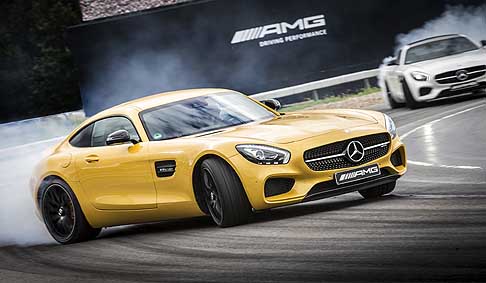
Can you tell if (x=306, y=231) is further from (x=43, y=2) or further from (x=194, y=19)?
(x=43, y=2)

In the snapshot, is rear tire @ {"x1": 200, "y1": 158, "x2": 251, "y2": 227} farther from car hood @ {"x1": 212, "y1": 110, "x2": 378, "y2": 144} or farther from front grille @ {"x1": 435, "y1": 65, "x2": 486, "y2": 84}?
front grille @ {"x1": 435, "y1": 65, "x2": 486, "y2": 84}

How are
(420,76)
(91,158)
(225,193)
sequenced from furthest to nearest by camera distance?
(420,76) < (91,158) < (225,193)

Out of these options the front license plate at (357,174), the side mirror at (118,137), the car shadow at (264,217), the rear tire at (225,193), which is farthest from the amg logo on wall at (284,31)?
the rear tire at (225,193)

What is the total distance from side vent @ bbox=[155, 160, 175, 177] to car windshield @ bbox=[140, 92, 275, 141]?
13.3 inches

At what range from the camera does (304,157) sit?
31.6ft

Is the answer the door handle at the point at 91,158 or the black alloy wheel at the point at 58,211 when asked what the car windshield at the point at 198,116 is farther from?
the black alloy wheel at the point at 58,211

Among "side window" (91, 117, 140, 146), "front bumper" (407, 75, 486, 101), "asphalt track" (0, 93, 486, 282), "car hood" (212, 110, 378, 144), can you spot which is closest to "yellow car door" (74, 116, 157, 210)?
"side window" (91, 117, 140, 146)

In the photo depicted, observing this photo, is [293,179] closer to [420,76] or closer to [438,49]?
[420,76]

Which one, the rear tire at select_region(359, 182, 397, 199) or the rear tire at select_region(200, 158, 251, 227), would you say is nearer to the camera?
the rear tire at select_region(200, 158, 251, 227)

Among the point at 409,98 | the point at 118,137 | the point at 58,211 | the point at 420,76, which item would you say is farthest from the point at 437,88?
the point at 118,137

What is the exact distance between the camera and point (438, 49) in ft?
74.3

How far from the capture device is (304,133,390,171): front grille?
9711 millimetres

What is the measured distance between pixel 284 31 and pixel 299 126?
1648 centimetres

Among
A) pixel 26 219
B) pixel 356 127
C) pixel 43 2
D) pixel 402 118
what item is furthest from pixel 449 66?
pixel 43 2
